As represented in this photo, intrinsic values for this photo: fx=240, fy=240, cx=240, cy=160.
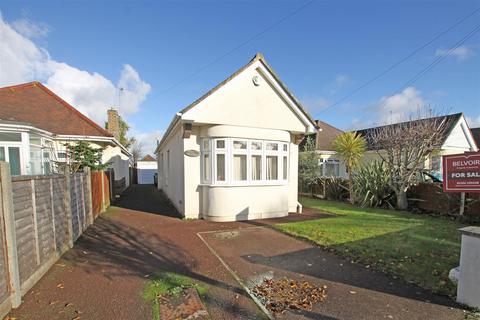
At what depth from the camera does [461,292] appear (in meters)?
3.33

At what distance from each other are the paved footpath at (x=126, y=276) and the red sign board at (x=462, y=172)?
371cm

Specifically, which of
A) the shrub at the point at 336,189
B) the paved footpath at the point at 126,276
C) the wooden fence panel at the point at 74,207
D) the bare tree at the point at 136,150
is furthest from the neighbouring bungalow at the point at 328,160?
the bare tree at the point at 136,150

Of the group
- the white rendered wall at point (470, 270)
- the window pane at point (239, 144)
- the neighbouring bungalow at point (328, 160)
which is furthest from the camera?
the neighbouring bungalow at point (328, 160)

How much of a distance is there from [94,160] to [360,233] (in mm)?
12340

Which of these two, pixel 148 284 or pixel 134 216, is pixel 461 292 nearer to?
pixel 148 284

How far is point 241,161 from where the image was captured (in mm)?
8742

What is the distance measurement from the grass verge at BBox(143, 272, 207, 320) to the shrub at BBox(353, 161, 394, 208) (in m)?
10.1

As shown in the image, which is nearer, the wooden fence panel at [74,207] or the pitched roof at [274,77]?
the wooden fence panel at [74,207]

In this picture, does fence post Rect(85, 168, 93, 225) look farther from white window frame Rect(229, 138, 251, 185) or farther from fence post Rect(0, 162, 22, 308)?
fence post Rect(0, 162, 22, 308)

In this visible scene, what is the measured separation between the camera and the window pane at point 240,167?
8.65 meters

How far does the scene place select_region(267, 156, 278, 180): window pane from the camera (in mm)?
9227

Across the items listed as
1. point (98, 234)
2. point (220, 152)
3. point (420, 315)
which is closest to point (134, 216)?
point (98, 234)

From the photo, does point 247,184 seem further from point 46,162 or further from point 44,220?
point 46,162

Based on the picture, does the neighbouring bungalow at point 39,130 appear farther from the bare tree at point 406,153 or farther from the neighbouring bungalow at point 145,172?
the neighbouring bungalow at point 145,172
